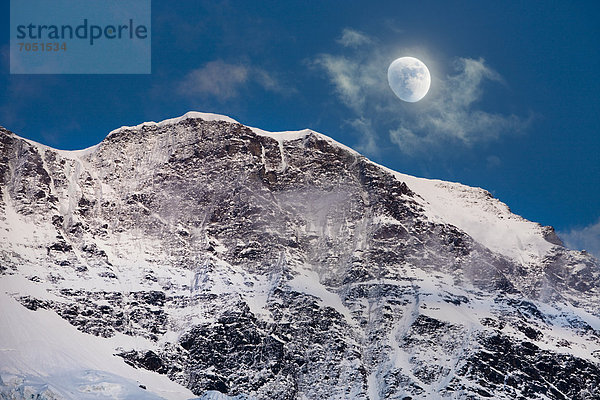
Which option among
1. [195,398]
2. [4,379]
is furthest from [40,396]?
[195,398]

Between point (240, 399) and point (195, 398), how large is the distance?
28.4 ft

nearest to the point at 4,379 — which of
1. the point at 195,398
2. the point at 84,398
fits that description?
the point at 84,398

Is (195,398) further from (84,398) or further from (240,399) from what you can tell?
(84,398)

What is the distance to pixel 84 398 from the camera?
19975 cm

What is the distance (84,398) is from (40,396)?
18683 mm

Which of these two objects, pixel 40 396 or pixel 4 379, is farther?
Answer: pixel 4 379

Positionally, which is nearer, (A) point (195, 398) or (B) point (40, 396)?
(B) point (40, 396)

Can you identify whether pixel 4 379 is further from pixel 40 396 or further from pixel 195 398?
pixel 195 398

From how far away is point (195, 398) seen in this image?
648ft

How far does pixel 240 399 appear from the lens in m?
200

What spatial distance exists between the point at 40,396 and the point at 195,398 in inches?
1181

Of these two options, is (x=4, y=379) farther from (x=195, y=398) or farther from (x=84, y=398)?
(x=195, y=398)

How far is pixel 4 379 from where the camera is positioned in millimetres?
196375

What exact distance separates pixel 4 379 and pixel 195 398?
35.8m
